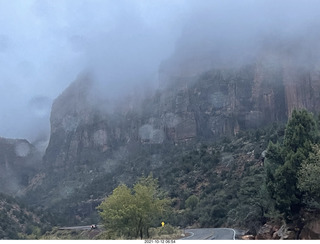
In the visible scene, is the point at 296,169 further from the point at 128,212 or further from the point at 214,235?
the point at 128,212

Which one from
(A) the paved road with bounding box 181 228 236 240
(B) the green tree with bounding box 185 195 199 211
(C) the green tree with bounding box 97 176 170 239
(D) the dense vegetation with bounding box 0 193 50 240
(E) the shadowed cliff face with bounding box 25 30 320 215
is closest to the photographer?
(C) the green tree with bounding box 97 176 170 239

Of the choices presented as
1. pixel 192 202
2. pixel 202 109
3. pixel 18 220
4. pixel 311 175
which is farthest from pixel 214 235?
pixel 202 109

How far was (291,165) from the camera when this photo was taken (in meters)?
34.8

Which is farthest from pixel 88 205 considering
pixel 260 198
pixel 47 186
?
pixel 260 198

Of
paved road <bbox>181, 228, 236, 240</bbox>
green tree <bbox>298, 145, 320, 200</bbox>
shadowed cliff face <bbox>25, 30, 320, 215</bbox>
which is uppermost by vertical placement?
shadowed cliff face <bbox>25, 30, 320, 215</bbox>

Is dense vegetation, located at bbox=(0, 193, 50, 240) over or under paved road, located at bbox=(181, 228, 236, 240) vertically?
under

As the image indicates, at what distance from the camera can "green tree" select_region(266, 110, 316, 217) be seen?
3462cm

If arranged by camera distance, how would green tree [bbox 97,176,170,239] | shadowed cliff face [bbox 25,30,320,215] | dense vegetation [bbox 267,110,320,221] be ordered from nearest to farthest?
dense vegetation [bbox 267,110,320,221] → green tree [bbox 97,176,170,239] → shadowed cliff face [bbox 25,30,320,215]

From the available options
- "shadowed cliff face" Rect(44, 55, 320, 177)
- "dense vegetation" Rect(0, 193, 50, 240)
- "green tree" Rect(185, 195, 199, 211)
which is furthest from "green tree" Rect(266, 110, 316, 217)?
"shadowed cliff face" Rect(44, 55, 320, 177)

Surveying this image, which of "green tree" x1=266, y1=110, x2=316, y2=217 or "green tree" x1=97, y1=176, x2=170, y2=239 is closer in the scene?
"green tree" x1=266, y1=110, x2=316, y2=217

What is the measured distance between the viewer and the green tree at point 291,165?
1363 inches

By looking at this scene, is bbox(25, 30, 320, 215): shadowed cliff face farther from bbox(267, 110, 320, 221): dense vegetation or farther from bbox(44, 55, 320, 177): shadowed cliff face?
bbox(267, 110, 320, 221): dense vegetation

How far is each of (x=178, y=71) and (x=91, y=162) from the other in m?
52.5

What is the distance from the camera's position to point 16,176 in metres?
197
